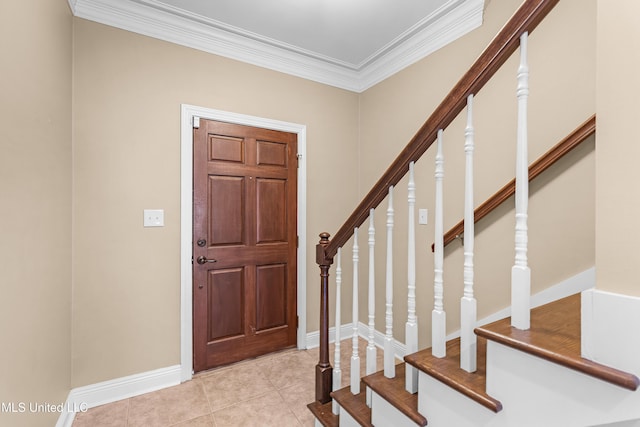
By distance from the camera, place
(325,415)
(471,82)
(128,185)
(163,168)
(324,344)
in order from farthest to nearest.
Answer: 1. (163,168)
2. (128,185)
3. (324,344)
4. (325,415)
5. (471,82)

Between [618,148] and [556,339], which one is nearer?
[618,148]

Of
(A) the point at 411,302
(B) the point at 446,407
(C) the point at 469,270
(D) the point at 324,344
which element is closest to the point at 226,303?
(D) the point at 324,344

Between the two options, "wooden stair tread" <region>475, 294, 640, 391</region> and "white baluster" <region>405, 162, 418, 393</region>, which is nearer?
"wooden stair tread" <region>475, 294, 640, 391</region>

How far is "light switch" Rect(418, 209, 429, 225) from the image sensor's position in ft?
7.70

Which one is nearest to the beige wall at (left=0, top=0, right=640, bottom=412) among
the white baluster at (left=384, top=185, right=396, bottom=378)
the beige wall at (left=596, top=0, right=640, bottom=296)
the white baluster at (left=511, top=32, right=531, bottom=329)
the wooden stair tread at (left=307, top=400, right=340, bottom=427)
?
the beige wall at (left=596, top=0, right=640, bottom=296)

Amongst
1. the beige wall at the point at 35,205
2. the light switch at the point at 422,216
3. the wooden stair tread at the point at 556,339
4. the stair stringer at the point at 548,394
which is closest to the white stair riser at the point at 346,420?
the stair stringer at the point at 548,394

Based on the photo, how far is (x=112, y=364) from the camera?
2041 millimetres

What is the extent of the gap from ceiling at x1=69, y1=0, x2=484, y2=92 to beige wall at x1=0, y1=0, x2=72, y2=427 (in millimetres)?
510

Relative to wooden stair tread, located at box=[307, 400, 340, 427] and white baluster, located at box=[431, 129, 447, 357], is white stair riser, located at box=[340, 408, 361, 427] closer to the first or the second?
wooden stair tread, located at box=[307, 400, 340, 427]

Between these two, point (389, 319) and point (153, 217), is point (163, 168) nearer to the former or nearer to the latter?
point (153, 217)

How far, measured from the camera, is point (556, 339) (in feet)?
2.72

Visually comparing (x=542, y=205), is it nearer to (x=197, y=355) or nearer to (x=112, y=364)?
(x=197, y=355)

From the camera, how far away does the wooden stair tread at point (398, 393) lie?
1.13 m

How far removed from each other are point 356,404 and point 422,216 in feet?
4.71
